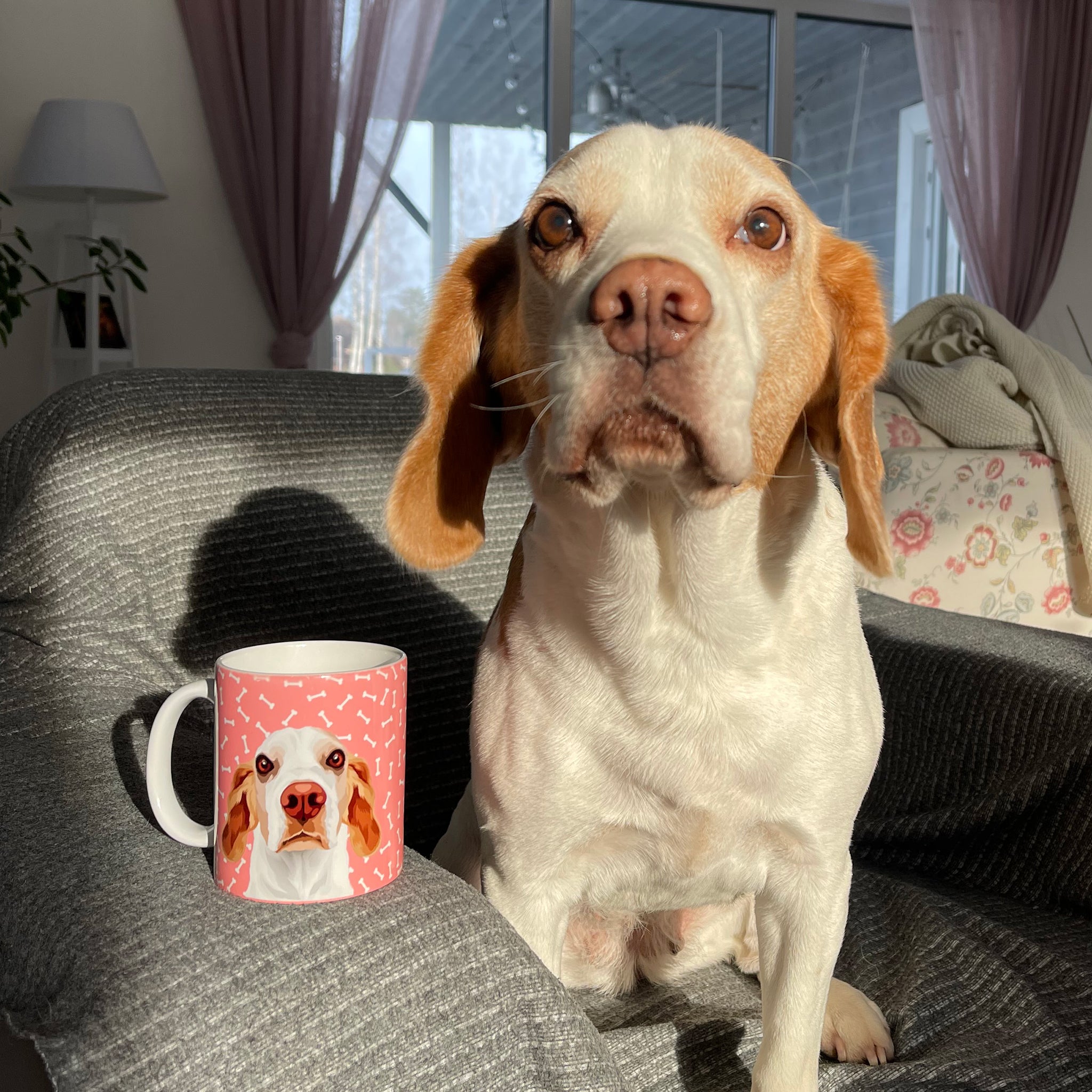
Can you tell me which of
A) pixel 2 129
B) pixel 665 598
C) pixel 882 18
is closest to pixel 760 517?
pixel 665 598

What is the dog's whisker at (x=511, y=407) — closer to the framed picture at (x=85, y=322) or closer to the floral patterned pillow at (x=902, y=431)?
the floral patterned pillow at (x=902, y=431)

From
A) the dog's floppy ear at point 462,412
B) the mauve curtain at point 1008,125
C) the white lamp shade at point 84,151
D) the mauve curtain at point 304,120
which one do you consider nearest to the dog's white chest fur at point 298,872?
the dog's floppy ear at point 462,412

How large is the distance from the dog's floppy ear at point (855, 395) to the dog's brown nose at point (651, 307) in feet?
0.65

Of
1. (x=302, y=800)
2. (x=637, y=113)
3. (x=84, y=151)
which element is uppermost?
(x=637, y=113)

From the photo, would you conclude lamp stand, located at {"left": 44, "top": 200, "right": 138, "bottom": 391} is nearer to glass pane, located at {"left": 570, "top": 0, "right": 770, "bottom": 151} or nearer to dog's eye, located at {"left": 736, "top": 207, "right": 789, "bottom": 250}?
glass pane, located at {"left": 570, "top": 0, "right": 770, "bottom": 151}

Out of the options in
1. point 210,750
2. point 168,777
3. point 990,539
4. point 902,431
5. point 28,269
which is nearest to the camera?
point 168,777

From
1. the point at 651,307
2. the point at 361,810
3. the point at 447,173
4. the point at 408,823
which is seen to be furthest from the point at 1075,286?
the point at 361,810

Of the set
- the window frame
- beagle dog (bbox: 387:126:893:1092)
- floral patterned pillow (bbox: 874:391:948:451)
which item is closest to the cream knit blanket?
floral patterned pillow (bbox: 874:391:948:451)

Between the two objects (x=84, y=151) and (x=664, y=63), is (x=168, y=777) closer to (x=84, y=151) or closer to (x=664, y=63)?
(x=84, y=151)

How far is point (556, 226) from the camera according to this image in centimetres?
81

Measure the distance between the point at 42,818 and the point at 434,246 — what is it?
4.01 m

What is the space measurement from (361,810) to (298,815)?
4 centimetres

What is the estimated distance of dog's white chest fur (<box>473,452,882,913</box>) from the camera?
0.83 metres

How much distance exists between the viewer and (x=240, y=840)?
25.8 inches
